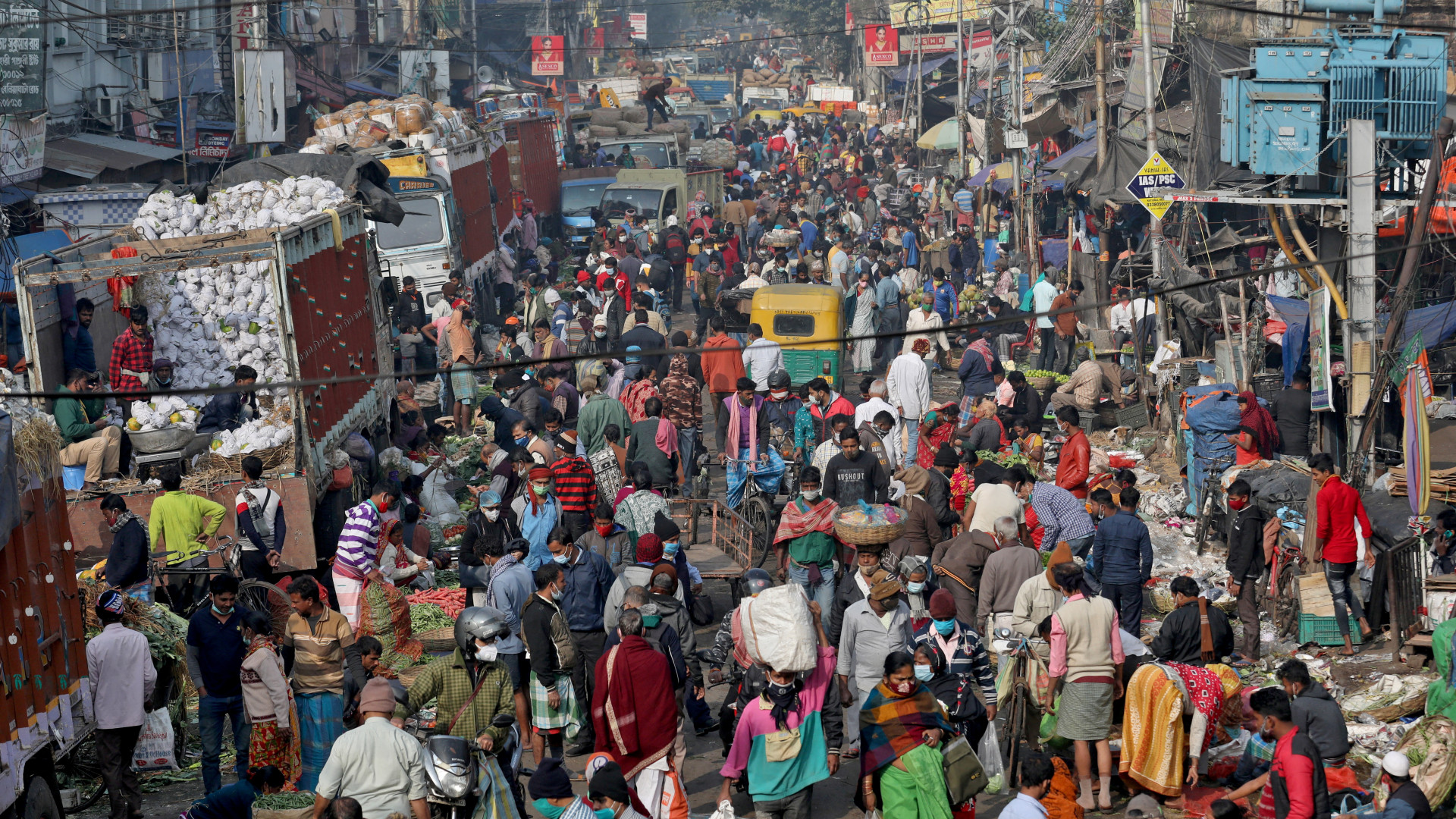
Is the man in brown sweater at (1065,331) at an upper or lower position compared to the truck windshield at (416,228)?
lower

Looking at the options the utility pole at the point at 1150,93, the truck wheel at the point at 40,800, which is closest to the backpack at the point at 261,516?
the truck wheel at the point at 40,800

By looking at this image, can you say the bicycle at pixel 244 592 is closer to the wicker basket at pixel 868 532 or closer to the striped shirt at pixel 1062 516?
the wicker basket at pixel 868 532

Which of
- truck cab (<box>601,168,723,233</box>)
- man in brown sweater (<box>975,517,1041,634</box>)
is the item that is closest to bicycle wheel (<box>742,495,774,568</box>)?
man in brown sweater (<box>975,517,1041,634</box>)

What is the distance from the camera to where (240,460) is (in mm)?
11734

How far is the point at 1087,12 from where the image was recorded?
88.1 ft

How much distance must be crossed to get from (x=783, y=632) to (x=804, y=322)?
10.7 meters

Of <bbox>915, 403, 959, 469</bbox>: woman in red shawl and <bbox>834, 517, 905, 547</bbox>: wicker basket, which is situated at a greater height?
<bbox>834, 517, 905, 547</bbox>: wicker basket

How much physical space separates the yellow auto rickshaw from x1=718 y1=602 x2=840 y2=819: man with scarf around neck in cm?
1039

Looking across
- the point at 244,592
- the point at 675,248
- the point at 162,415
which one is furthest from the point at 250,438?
the point at 675,248

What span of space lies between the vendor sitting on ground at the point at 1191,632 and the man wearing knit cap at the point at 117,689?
19.5ft

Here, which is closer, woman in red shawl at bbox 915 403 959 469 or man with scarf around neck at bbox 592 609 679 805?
man with scarf around neck at bbox 592 609 679 805

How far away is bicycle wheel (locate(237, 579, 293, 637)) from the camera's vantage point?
34.8 feet

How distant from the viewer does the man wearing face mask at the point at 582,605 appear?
29.9 feet

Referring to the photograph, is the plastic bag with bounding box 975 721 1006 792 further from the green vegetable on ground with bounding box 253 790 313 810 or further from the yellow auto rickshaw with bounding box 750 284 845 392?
the yellow auto rickshaw with bounding box 750 284 845 392
